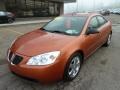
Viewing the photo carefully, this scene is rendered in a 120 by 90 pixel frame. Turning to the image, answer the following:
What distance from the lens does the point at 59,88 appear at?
156 inches

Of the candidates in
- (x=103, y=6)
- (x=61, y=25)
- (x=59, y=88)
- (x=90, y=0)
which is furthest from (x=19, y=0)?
(x=103, y=6)

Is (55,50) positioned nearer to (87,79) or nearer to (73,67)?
(73,67)

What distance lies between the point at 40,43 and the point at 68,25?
1278 mm

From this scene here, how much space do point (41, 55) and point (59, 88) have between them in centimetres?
83

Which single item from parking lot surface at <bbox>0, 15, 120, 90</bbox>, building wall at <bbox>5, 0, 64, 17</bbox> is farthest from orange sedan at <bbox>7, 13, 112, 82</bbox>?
building wall at <bbox>5, 0, 64, 17</bbox>

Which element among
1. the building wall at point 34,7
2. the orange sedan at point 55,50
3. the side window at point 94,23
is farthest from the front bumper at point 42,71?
the building wall at point 34,7

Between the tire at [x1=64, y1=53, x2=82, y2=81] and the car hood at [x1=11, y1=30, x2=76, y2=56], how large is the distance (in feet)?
1.23

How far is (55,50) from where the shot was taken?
12.6 feet

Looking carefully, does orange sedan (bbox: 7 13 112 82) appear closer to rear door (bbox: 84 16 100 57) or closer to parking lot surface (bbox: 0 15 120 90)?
rear door (bbox: 84 16 100 57)

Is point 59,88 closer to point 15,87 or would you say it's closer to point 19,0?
point 15,87

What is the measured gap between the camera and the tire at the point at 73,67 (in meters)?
4.02

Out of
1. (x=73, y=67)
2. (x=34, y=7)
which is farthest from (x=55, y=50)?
(x=34, y=7)

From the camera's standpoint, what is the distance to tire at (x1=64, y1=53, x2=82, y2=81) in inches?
158

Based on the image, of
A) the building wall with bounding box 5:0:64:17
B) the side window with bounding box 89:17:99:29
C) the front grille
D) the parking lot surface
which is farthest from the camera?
the building wall with bounding box 5:0:64:17
